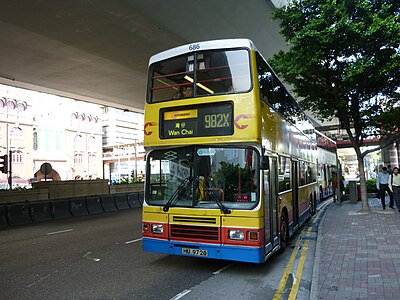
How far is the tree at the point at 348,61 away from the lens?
419 inches

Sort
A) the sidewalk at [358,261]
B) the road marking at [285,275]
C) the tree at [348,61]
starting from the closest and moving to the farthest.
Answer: the sidewalk at [358,261] → the road marking at [285,275] → the tree at [348,61]

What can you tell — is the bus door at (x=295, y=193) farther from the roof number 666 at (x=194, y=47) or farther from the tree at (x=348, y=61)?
the roof number 666 at (x=194, y=47)

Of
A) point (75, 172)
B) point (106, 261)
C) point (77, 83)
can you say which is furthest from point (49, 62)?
point (75, 172)

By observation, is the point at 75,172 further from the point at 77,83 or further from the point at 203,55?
the point at 203,55

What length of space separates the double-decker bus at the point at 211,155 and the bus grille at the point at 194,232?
0.02 metres

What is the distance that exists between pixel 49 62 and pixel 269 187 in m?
13.6

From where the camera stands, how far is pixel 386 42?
1073 centimetres

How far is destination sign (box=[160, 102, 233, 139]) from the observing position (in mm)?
6000

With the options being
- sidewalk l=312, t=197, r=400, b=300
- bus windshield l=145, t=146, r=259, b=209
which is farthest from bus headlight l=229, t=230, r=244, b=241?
sidewalk l=312, t=197, r=400, b=300

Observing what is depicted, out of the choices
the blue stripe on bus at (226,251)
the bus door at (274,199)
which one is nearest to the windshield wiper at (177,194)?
the blue stripe on bus at (226,251)

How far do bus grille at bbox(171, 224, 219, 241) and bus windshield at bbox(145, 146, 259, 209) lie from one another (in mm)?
360

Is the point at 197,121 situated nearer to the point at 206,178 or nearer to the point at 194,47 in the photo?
the point at 206,178

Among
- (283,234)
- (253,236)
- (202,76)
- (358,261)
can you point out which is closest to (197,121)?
(202,76)

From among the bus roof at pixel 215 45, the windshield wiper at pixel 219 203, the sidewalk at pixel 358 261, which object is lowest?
the sidewalk at pixel 358 261
